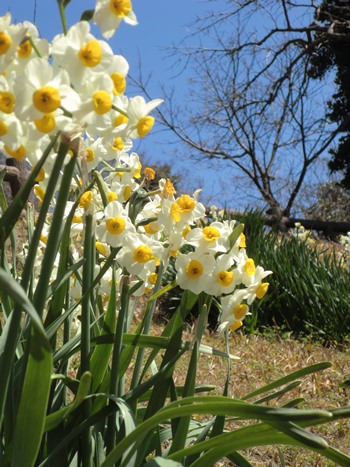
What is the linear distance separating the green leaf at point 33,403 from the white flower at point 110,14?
490 millimetres

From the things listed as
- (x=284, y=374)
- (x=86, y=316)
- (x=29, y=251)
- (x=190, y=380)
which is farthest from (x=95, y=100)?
(x=284, y=374)

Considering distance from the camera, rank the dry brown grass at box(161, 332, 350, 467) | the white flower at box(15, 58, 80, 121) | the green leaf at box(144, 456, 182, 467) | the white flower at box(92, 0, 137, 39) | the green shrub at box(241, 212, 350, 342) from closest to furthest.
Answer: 1. the white flower at box(15, 58, 80, 121)
2. the white flower at box(92, 0, 137, 39)
3. the green leaf at box(144, 456, 182, 467)
4. the dry brown grass at box(161, 332, 350, 467)
5. the green shrub at box(241, 212, 350, 342)

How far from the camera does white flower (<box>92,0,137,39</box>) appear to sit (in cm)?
97

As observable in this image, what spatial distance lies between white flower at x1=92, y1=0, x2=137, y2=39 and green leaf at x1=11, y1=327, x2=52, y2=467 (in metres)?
0.49

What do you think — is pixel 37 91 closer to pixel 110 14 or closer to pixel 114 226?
pixel 110 14

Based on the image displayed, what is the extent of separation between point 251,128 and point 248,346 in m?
10.9

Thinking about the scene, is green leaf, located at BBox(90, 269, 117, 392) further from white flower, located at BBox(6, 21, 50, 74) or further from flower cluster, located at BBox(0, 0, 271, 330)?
white flower, located at BBox(6, 21, 50, 74)

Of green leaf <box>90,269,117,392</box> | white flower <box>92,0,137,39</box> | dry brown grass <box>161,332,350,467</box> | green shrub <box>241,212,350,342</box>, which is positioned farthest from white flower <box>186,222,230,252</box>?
green shrub <box>241,212,350,342</box>

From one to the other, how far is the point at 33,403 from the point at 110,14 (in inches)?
26.0

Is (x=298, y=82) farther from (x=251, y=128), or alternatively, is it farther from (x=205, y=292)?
(x=205, y=292)

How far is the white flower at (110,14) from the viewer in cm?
97

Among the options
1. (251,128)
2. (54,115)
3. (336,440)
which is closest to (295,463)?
(336,440)

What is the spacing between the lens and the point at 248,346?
4.64 metres

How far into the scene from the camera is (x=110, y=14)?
981 mm
